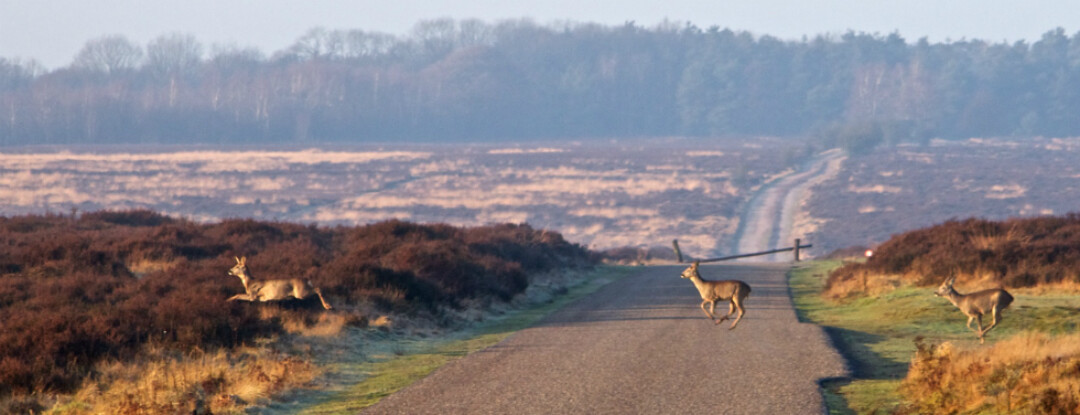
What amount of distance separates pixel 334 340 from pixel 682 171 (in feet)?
317

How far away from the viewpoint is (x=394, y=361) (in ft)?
53.1

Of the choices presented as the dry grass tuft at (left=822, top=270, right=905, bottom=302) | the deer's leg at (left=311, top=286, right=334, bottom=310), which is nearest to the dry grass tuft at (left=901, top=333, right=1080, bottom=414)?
the deer's leg at (left=311, top=286, right=334, bottom=310)

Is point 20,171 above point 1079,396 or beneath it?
beneath

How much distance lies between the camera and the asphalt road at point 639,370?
37.4ft

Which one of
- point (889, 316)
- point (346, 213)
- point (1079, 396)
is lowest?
point (346, 213)

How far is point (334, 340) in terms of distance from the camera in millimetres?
16766

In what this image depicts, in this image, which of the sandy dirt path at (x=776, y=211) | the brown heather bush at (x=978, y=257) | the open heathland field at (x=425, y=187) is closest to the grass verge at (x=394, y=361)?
the brown heather bush at (x=978, y=257)

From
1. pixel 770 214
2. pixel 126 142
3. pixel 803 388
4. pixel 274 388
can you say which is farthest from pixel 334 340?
pixel 126 142

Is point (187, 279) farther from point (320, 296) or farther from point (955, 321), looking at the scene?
point (955, 321)

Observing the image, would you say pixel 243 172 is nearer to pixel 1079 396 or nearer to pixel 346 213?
pixel 346 213

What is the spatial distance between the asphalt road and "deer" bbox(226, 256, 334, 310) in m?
3.80

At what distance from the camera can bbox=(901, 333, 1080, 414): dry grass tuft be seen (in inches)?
354

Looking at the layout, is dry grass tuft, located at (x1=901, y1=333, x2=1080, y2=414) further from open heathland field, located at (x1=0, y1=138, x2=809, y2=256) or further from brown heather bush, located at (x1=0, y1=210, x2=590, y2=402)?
open heathland field, located at (x1=0, y1=138, x2=809, y2=256)

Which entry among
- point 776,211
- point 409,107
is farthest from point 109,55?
point 776,211
